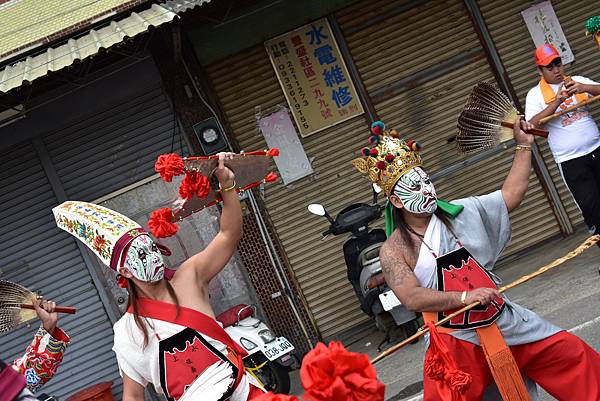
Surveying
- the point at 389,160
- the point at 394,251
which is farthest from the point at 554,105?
the point at 394,251

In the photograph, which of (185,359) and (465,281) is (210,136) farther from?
(465,281)

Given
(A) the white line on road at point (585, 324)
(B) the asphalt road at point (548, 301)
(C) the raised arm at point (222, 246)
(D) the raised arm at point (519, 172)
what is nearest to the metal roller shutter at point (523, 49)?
(B) the asphalt road at point (548, 301)

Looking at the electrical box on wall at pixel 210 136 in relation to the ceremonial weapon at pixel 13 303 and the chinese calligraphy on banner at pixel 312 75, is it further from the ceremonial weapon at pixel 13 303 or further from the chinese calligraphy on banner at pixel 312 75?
the ceremonial weapon at pixel 13 303

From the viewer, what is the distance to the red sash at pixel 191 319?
5086 millimetres

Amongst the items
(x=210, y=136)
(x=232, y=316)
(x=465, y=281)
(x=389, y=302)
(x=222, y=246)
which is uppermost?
(x=210, y=136)

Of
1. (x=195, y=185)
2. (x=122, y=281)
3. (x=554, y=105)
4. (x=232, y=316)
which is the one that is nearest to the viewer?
(x=195, y=185)

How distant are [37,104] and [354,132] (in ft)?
11.2

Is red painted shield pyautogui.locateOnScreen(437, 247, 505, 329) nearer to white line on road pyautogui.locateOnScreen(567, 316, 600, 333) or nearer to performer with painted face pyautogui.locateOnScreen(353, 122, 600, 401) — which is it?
performer with painted face pyautogui.locateOnScreen(353, 122, 600, 401)

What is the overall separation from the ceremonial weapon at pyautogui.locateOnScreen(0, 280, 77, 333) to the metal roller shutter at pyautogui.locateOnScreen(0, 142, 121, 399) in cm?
429

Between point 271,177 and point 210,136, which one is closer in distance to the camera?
point 271,177

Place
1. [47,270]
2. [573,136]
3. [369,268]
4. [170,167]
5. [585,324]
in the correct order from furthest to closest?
[47,270] → [369,268] → [573,136] → [585,324] → [170,167]

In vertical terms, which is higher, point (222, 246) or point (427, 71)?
point (427, 71)

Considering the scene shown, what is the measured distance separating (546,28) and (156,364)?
7307 mm

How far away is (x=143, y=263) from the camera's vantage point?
Result: 5.14m
